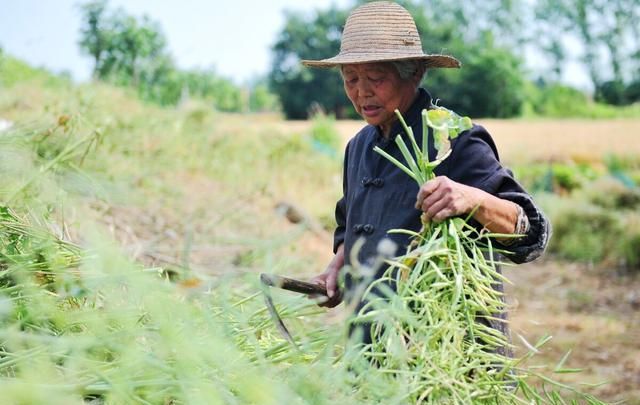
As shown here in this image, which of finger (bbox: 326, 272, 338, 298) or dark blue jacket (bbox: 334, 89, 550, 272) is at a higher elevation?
dark blue jacket (bbox: 334, 89, 550, 272)

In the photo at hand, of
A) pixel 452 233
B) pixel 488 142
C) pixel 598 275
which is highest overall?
pixel 488 142

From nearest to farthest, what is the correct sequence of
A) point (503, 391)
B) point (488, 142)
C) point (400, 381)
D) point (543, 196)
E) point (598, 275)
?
point (400, 381), point (503, 391), point (488, 142), point (598, 275), point (543, 196)

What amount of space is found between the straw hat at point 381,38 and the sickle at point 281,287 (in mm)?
578

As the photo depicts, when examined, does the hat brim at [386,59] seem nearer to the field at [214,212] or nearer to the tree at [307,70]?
the field at [214,212]

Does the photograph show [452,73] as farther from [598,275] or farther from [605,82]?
[598,275]

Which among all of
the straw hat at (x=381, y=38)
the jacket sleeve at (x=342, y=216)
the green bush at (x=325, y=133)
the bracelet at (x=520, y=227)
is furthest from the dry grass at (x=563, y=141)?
the bracelet at (x=520, y=227)

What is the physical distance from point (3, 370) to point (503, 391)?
95 centimetres

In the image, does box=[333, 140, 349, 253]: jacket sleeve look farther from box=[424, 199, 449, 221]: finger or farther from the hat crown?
box=[424, 199, 449, 221]: finger

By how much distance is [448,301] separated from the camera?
62.0 inches

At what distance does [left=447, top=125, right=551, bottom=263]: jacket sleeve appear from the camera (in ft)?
6.35

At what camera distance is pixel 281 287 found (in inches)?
72.3

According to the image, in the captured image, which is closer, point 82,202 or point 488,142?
point 488,142

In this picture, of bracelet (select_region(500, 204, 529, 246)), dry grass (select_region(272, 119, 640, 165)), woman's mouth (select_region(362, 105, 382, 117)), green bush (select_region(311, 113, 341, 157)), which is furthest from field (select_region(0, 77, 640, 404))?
dry grass (select_region(272, 119, 640, 165))

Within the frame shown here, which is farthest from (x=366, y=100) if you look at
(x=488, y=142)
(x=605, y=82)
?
(x=605, y=82)
